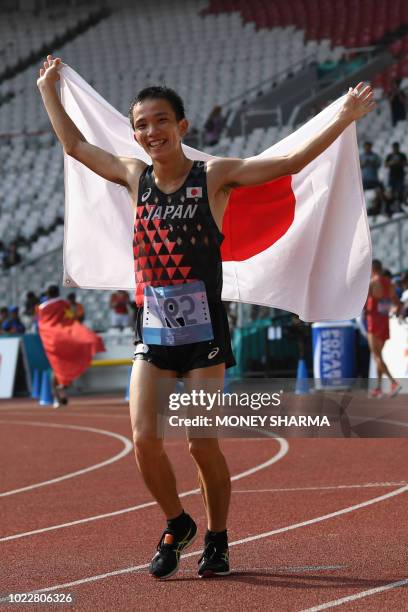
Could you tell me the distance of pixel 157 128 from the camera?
222 inches

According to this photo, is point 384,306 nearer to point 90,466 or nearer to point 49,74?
point 90,466

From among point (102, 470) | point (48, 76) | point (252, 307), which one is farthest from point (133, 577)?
point (252, 307)

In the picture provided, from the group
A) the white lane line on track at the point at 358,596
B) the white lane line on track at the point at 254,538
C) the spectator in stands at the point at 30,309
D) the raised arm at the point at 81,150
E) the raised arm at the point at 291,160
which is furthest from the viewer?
the spectator in stands at the point at 30,309

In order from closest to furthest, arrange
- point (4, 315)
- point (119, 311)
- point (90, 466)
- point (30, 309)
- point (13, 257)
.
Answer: point (90, 466) < point (119, 311) < point (4, 315) < point (30, 309) < point (13, 257)

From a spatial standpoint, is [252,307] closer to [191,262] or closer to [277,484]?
[277,484]

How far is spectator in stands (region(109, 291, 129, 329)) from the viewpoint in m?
25.7

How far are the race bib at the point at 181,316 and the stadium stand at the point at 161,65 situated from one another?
72.4ft

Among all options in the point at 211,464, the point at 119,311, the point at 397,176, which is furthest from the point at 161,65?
the point at 211,464

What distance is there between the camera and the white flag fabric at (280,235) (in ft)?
21.2

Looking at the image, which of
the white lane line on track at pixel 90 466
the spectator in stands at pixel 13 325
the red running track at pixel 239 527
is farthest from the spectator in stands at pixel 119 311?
the red running track at pixel 239 527

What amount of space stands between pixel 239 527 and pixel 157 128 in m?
2.74

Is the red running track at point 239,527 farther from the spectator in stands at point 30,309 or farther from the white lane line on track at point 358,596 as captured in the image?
the spectator in stands at point 30,309

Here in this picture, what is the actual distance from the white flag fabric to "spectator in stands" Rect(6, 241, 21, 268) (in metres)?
23.3

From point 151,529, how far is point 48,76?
2779 millimetres
